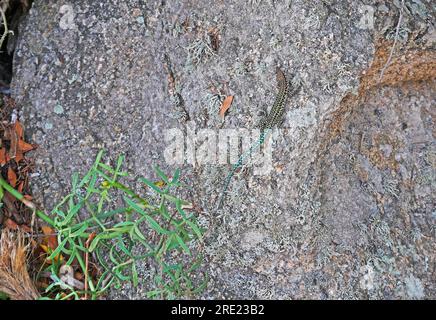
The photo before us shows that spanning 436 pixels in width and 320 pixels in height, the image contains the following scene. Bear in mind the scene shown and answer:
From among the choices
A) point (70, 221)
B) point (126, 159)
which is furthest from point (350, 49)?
point (70, 221)

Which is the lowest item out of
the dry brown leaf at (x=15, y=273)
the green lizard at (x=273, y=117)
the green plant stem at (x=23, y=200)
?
the dry brown leaf at (x=15, y=273)

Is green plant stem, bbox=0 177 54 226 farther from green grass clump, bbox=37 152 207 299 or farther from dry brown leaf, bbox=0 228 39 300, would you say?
dry brown leaf, bbox=0 228 39 300

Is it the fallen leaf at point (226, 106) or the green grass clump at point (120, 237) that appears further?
the fallen leaf at point (226, 106)

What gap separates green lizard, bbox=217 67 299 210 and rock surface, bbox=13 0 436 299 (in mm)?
30

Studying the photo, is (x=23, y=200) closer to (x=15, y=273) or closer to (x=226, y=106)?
(x=15, y=273)

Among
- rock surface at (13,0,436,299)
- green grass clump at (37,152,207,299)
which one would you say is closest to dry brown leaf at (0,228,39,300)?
green grass clump at (37,152,207,299)

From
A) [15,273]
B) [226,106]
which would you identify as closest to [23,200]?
[15,273]

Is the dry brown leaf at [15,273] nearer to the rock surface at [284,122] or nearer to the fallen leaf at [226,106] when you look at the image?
the rock surface at [284,122]

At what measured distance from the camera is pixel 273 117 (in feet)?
7.89

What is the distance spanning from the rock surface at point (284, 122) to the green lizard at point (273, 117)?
0.03 metres

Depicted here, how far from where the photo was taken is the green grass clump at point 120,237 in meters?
2.35

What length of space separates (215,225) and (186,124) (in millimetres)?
447

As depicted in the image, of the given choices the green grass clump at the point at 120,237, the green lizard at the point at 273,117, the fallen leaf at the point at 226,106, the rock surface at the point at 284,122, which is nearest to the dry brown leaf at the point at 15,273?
the green grass clump at the point at 120,237

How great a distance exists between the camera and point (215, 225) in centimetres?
246
